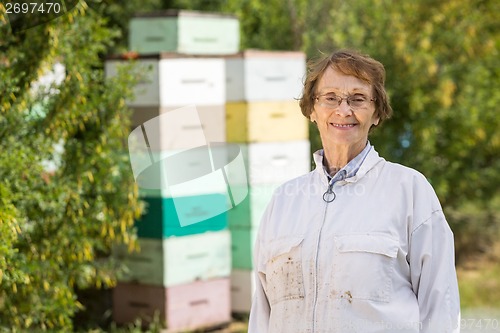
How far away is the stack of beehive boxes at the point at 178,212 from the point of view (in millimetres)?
5586

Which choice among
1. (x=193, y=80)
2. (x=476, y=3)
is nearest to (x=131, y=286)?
(x=193, y=80)

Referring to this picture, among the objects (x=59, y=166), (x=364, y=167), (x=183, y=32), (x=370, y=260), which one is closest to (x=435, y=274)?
(x=370, y=260)

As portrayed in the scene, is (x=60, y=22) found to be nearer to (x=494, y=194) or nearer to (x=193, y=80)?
(x=193, y=80)

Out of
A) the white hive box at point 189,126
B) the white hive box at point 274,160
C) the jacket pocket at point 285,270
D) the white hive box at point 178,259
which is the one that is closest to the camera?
the jacket pocket at point 285,270

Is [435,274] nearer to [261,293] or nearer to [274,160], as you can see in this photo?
[261,293]

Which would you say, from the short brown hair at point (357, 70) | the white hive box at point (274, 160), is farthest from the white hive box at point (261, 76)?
the short brown hair at point (357, 70)

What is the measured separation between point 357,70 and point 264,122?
3784 mm

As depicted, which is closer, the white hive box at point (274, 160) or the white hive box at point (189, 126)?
the white hive box at point (189, 126)

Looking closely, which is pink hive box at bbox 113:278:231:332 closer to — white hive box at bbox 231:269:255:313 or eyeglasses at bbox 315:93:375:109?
white hive box at bbox 231:269:255:313

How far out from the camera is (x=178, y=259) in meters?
5.72

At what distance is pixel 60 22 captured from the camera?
4305 mm

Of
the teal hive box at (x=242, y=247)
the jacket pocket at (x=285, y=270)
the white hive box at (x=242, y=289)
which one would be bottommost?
the white hive box at (x=242, y=289)

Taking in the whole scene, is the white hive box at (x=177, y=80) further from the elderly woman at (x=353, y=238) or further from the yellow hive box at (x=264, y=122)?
the elderly woman at (x=353, y=238)

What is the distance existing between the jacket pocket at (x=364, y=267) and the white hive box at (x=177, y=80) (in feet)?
11.0
